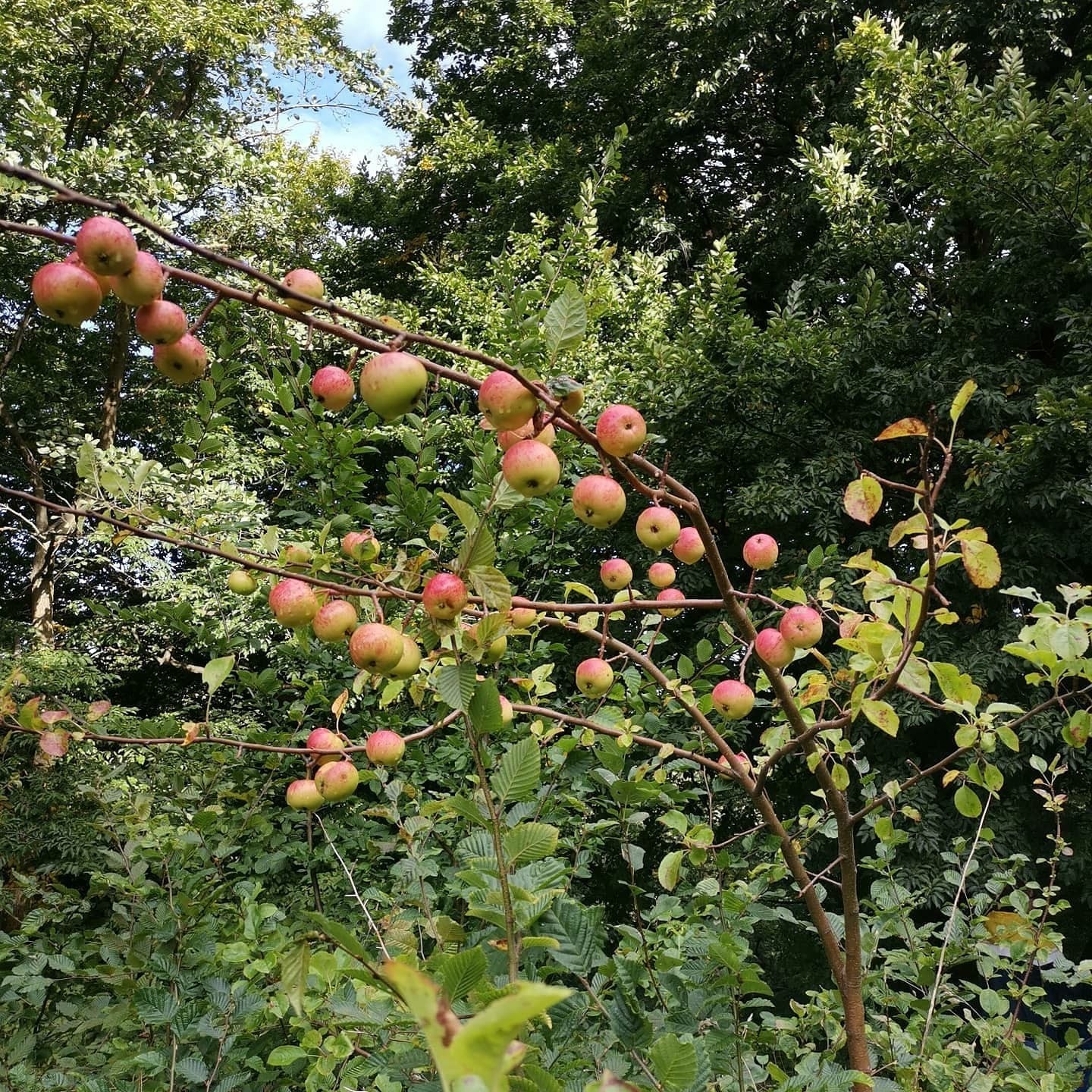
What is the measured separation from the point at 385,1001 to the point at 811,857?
3.30m

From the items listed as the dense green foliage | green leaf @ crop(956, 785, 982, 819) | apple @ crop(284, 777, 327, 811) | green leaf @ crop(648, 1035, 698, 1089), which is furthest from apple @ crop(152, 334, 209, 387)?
green leaf @ crop(956, 785, 982, 819)

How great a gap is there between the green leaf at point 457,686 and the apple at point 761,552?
804mm

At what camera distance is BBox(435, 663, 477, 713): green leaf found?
665 mm

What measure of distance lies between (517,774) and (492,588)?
194 millimetres

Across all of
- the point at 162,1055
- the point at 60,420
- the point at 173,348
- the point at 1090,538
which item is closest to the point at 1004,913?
the point at 162,1055

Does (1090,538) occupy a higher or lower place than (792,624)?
higher

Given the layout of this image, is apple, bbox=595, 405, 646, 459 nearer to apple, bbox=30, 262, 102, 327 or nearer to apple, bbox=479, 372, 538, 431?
apple, bbox=479, 372, 538, 431

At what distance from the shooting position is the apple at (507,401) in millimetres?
745

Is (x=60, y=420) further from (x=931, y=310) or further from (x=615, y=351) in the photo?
(x=931, y=310)

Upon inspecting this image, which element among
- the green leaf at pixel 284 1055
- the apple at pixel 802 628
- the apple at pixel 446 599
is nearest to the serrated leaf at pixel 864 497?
the apple at pixel 802 628

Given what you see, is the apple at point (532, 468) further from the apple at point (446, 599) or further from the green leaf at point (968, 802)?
the green leaf at point (968, 802)

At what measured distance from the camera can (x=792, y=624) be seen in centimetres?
116

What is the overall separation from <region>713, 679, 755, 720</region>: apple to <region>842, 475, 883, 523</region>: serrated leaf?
37cm

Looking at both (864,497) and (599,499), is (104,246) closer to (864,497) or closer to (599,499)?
(599,499)
